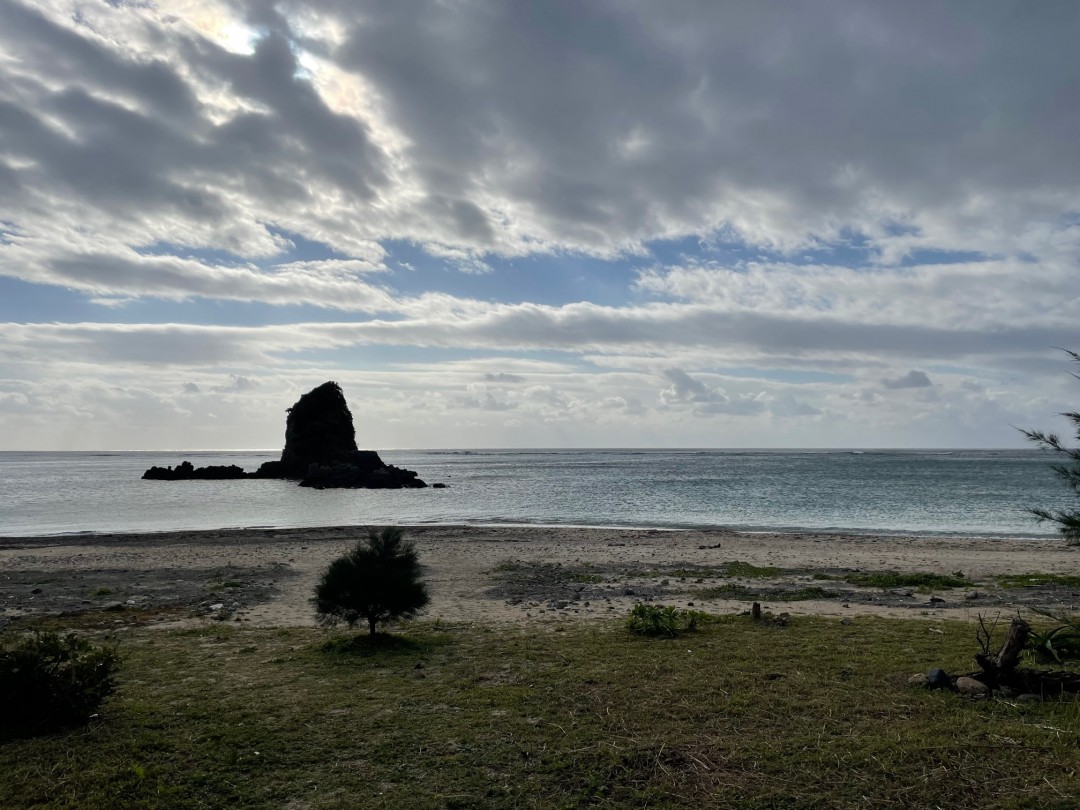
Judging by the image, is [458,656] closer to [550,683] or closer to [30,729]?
[550,683]

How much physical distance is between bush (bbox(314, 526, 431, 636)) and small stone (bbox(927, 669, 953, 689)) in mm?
7405

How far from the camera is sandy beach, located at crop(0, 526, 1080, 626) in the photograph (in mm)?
14969

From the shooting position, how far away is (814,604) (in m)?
15.3

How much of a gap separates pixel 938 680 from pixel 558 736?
4.58 meters

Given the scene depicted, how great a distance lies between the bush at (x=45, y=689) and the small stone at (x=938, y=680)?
9.19 meters

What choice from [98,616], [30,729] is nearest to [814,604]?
[30,729]

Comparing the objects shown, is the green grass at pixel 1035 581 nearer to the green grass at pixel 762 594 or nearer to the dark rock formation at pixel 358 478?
the green grass at pixel 762 594

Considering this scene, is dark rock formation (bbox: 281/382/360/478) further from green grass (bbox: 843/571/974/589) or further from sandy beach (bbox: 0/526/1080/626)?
green grass (bbox: 843/571/974/589)

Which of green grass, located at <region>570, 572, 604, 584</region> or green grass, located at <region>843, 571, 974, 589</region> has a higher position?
green grass, located at <region>843, 571, 974, 589</region>

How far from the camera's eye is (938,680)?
26.1 ft

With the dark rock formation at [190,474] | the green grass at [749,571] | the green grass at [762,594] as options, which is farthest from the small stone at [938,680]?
the dark rock formation at [190,474]

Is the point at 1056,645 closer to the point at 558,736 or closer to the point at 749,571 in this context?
the point at 558,736

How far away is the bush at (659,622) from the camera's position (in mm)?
11211

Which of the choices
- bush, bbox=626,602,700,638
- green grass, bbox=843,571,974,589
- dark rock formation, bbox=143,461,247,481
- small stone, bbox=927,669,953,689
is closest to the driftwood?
small stone, bbox=927,669,953,689
